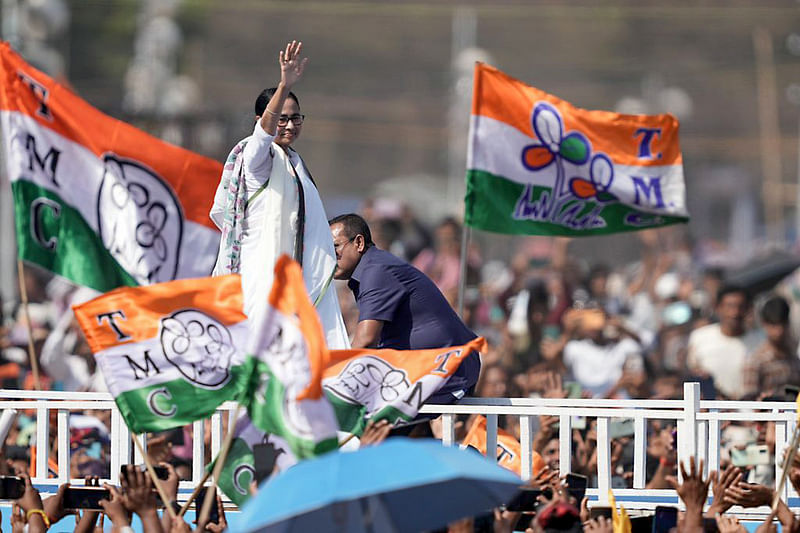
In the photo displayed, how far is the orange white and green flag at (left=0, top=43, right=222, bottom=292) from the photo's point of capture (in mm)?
9898

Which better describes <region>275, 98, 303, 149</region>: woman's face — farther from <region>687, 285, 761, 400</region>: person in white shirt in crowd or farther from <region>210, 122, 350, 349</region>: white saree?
<region>687, 285, 761, 400</region>: person in white shirt in crowd

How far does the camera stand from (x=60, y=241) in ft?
32.8

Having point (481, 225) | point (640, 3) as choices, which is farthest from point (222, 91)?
point (481, 225)

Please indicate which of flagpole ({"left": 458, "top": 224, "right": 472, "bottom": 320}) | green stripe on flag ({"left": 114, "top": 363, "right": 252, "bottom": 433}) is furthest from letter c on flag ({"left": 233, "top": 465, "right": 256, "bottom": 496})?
flagpole ({"left": 458, "top": 224, "right": 472, "bottom": 320})

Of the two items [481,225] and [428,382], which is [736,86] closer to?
[481,225]

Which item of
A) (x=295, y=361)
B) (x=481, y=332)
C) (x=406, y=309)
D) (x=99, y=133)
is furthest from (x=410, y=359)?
(x=481, y=332)

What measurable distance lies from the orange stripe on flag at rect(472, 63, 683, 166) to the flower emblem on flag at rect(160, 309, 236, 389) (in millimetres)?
4464

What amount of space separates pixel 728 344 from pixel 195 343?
290 inches

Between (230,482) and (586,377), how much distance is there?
275 inches

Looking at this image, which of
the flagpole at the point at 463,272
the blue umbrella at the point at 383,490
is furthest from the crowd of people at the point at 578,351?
the blue umbrella at the point at 383,490

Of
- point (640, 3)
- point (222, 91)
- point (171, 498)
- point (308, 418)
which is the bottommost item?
point (171, 498)

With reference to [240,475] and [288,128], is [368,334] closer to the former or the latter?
[288,128]

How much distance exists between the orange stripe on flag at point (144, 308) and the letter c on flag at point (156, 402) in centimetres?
21

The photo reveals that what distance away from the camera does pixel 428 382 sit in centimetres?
687
